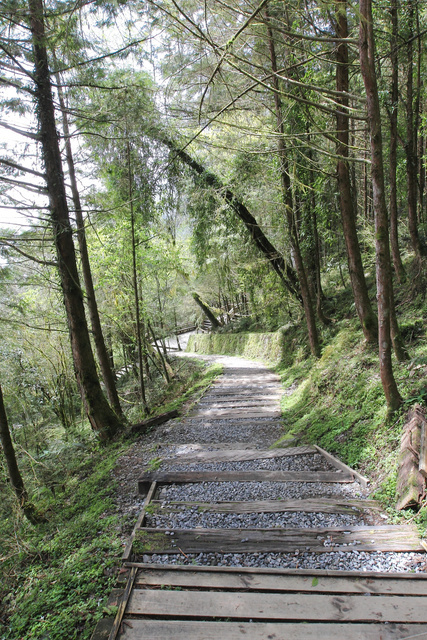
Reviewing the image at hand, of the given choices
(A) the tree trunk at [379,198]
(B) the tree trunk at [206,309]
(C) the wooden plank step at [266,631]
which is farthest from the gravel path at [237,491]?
(B) the tree trunk at [206,309]

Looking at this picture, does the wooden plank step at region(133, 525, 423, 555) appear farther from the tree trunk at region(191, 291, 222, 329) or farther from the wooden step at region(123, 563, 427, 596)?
the tree trunk at region(191, 291, 222, 329)

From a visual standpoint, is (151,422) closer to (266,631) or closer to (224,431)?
(224,431)

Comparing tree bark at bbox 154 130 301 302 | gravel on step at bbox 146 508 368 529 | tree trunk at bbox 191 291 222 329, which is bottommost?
gravel on step at bbox 146 508 368 529

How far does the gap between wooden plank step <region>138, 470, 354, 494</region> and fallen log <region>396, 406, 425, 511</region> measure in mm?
651

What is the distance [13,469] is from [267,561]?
10.4ft

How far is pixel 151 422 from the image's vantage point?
639 cm

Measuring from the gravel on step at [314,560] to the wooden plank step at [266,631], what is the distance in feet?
1.47

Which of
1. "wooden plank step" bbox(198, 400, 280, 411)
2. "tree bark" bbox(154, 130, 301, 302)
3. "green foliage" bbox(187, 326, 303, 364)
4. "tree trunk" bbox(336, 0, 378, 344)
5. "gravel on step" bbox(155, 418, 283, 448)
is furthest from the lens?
"green foliage" bbox(187, 326, 303, 364)

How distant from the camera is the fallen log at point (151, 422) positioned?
6.09 meters

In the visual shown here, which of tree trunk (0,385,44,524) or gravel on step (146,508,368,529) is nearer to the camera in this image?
gravel on step (146,508,368,529)

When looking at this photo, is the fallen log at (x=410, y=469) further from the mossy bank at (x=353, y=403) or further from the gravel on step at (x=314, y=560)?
the gravel on step at (x=314, y=560)

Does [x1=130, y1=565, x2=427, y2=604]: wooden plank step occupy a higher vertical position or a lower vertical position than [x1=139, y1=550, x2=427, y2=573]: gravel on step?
higher

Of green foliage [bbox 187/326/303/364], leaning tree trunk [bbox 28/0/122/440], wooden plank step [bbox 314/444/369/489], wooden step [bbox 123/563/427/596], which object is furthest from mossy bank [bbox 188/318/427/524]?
leaning tree trunk [bbox 28/0/122/440]

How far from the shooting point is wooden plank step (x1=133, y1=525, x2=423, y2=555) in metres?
2.44
